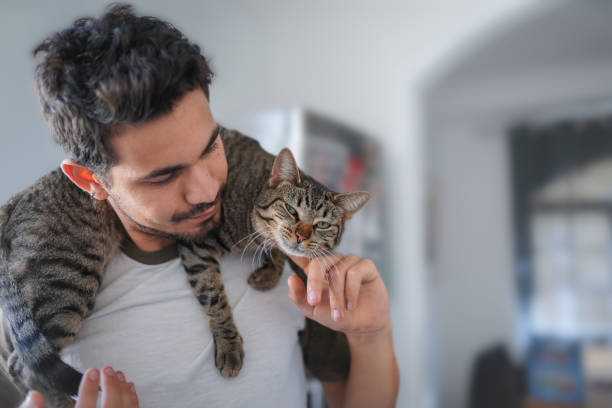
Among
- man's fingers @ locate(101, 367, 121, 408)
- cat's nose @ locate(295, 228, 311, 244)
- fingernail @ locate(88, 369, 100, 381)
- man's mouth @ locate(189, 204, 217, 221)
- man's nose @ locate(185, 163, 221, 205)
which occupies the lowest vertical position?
man's fingers @ locate(101, 367, 121, 408)

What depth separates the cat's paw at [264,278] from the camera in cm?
48

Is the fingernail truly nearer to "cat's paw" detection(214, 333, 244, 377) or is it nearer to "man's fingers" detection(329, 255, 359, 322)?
"cat's paw" detection(214, 333, 244, 377)

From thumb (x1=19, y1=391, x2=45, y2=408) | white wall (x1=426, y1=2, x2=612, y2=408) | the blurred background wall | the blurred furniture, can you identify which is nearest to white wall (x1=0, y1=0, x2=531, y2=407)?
the blurred background wall

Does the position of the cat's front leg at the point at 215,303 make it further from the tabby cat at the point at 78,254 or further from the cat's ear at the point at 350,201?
the cat's ear at the point at 350,201

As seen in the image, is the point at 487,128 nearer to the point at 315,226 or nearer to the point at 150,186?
the point at 315,226

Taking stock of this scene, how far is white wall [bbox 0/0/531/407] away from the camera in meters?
0.39

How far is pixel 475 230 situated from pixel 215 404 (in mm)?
1993

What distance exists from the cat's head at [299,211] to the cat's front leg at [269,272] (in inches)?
0.6

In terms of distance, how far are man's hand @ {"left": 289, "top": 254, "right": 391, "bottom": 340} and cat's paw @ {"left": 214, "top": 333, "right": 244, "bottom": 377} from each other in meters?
0.09

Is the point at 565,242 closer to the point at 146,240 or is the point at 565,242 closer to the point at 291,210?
the point at 291,210

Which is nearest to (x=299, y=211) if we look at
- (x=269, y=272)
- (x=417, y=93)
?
(x=269, y=272)

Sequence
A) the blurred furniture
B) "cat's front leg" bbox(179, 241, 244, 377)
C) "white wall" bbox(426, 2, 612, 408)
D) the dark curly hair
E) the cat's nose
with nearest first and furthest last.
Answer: the dark curly hair
"cat's front leg" bbox(179, 241, 244, 377)
the cat's nose
"white wall" bbox(426, 2, 612, 408)
the blurred furniture

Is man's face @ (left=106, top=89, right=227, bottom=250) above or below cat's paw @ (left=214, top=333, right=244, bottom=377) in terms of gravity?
above

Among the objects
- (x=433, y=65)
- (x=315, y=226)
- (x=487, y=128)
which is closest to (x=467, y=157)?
(x=487, y=128)
